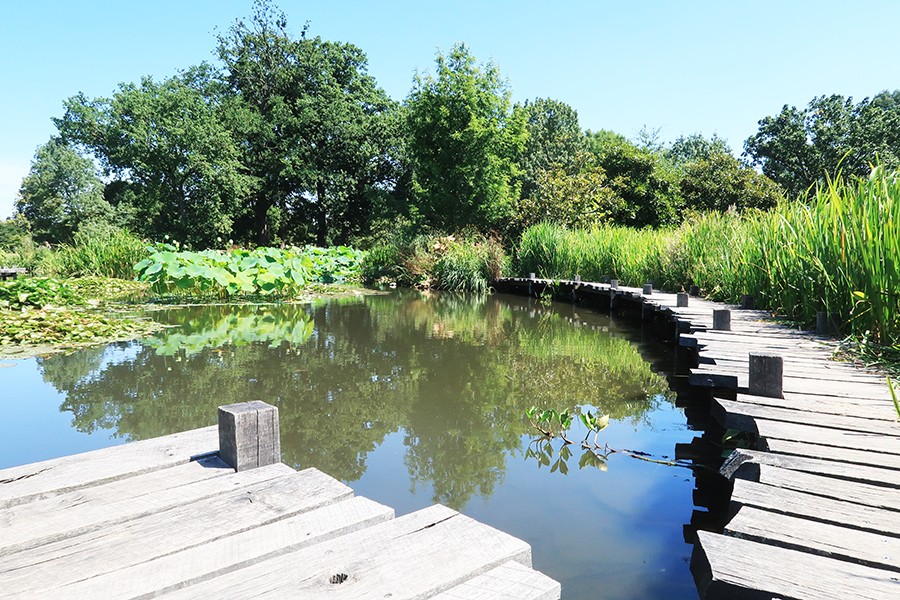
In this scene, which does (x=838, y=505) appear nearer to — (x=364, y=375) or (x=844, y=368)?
(x=844, y=368)

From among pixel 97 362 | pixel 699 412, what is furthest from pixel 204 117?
pixel 699 412

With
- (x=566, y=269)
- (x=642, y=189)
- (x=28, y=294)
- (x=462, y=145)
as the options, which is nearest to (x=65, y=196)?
(x=462, y=145)

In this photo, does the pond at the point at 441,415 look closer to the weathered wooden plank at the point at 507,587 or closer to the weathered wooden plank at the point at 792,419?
the weathered wooden plank at the point at 792,419

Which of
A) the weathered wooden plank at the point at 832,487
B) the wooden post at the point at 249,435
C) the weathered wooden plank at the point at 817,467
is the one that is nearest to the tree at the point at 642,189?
the weathered wooden plank at the point at 817,467

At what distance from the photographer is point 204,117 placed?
24.4m

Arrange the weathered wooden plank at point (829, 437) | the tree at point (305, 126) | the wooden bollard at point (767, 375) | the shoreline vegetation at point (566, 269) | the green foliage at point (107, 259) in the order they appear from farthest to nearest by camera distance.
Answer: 1. the tree at point (305, 126)
2. the green foliage at point (107, 259)
3. the shoreline vegetation at point (566, 269)
4. the wooden bollard at point (767, 375)
5. the weathered wooden plank at point (829, 437)

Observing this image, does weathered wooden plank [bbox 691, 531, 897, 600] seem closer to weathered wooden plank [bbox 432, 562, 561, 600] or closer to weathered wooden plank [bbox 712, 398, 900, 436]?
weathered wooden plank [bbox 432, 562, 561, 600]

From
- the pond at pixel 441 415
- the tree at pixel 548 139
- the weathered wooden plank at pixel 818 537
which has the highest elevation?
the tree at pixel 548 139

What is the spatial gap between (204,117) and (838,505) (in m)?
26.5

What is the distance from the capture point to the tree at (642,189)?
20.6 m

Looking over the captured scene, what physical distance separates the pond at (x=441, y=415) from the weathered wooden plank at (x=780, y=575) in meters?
0.67

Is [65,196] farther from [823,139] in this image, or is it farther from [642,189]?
[823,139]

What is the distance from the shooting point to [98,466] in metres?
2.09

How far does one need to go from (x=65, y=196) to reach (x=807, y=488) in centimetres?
3621
